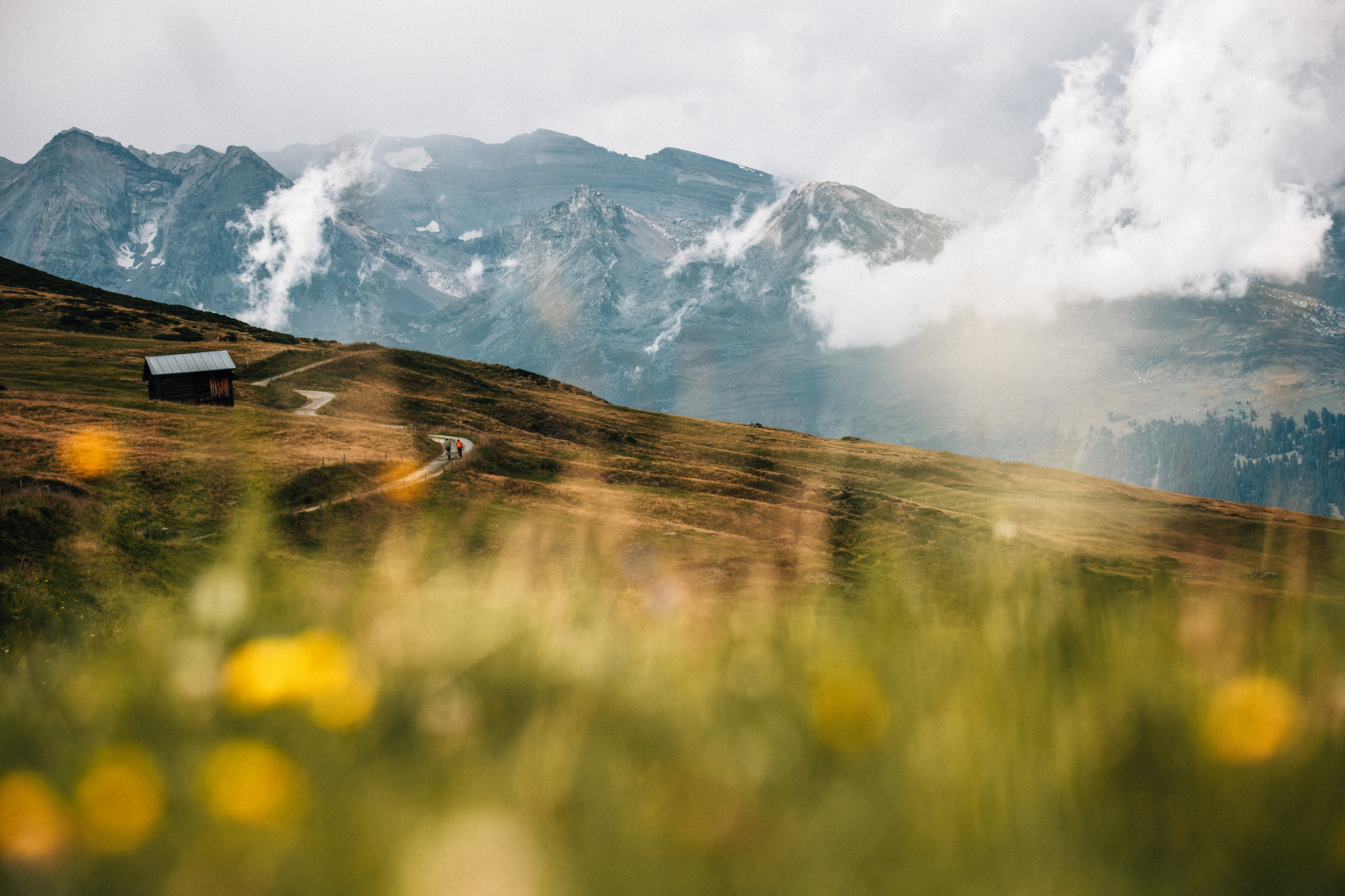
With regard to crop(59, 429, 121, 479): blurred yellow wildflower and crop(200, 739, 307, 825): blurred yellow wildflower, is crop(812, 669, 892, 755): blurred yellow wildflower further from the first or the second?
crop(59, 429, 121, 479): blurred yellow wildflower

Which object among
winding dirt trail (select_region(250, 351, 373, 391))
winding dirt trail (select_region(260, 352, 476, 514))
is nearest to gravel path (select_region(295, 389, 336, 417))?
winding dirt trail (select_region(260, 352, 476, 514))

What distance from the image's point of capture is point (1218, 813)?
1969 millimetres

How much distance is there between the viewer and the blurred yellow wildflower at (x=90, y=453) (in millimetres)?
36812

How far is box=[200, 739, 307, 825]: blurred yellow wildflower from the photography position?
178 centimetres

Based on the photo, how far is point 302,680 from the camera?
2.46m

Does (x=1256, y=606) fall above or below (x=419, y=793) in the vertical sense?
above

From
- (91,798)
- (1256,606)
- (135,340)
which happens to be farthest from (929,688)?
(135,340)

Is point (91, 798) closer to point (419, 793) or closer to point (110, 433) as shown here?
point (419, 793)

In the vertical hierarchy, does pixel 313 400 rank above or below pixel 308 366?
below

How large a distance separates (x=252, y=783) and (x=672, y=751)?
108cm

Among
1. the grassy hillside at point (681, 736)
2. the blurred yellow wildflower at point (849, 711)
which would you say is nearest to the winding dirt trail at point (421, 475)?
the grassy hillside at point (681, 736)

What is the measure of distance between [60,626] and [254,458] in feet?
159

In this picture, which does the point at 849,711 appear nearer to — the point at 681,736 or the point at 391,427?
the point at 681,736

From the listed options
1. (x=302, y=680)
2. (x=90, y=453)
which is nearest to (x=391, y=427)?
(x=90, y=453)
